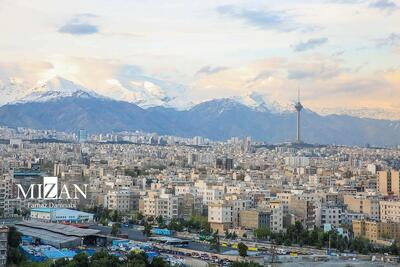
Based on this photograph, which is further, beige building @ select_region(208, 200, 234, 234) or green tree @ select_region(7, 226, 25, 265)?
beige building @ select_region(208, 200, 234, 234)

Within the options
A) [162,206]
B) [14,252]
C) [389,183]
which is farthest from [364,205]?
[14,252]

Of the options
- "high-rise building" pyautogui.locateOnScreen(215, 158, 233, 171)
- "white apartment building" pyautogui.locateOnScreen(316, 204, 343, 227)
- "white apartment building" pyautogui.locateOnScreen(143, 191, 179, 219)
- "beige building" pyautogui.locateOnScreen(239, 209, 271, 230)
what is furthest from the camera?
"high-rise building" pyautogui.locateOnScreen(215, 158, 233, 171)

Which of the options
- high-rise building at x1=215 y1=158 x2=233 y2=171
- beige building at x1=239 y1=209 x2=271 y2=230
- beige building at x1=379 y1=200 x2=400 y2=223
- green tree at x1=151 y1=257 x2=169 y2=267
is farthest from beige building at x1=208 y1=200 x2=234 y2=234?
high-rise building at x1=215 y1=158 x2=233 y2=171

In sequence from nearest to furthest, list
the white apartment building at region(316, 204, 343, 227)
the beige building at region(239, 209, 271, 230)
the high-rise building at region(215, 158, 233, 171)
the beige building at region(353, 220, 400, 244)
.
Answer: the beige building at region(353, 220, 400, 244) → the beige building at region(239, 209, 271, 230) → the white apartment building at region(316, 204, 343, 227) → the high-rise building at region(215, 158, 233, 171)

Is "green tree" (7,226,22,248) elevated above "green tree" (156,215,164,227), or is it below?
below

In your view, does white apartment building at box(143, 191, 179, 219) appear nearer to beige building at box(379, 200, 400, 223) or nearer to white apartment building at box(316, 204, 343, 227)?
white apartment building at box(316, 204, 343, 227)

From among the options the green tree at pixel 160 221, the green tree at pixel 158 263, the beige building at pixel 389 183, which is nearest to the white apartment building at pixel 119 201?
the green tree at pixel 160 221

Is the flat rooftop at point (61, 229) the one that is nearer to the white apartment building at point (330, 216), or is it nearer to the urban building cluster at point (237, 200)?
the urban building cluster at point (237, 200)

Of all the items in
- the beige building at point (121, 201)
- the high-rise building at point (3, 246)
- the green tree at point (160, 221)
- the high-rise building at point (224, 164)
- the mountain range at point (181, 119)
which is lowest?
the high-rise building at point (3, 246)

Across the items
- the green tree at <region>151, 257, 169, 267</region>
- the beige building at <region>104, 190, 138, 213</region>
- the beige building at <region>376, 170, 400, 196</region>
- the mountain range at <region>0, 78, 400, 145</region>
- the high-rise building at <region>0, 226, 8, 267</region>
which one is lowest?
the green tree at <region>151, 257, 169, 267</region>

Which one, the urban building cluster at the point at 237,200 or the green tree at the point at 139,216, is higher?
the urban building cluster at the point at 237,200
